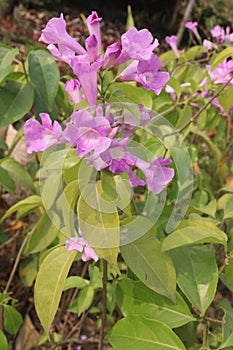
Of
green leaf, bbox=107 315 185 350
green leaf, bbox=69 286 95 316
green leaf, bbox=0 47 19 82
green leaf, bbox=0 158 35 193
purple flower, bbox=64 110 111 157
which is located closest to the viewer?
purple flower, bbox=64 110 111 157

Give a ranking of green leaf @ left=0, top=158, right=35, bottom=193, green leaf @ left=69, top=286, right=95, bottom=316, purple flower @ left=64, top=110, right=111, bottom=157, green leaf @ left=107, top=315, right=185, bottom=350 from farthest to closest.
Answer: green leaf @ left=0, top=158, right=35, bottom=193 < green leaf @ left=69, top=286, right=95, bottom=316 < green leaf @ left=107, top=315, right=185, bottom=350 < purple flower @ left=64, top=110, right=111, bottom=157

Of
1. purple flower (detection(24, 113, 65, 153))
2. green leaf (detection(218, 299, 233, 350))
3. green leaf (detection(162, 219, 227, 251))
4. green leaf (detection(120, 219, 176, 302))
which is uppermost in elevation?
purple flower (detection(24, 113, 65, 153))

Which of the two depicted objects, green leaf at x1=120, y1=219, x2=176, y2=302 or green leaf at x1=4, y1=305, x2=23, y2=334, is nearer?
green leaf at x1=120, y1=219, x2=176, y2=302

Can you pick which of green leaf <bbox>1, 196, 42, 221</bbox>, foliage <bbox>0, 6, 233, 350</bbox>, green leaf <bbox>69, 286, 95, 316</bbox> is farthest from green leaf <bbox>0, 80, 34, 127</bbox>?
green leaf <bbox>69, 286, 95, 316</bbox>

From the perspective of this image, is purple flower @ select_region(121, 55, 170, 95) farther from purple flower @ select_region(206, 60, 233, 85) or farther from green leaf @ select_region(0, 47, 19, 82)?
purple flower @ select_region(206, 60, 233, 85)

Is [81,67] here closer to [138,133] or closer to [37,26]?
[138,133]

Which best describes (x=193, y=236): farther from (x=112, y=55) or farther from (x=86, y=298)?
(x=86, y=298)

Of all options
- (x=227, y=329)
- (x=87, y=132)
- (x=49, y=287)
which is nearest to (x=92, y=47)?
(x=87, y=132)

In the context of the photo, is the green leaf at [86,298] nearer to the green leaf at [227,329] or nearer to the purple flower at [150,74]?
the green leaf at [227,329]

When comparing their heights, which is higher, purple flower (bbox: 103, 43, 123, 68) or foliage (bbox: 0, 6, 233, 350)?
purple flower (bbox: 103, 43, 123, 68)
